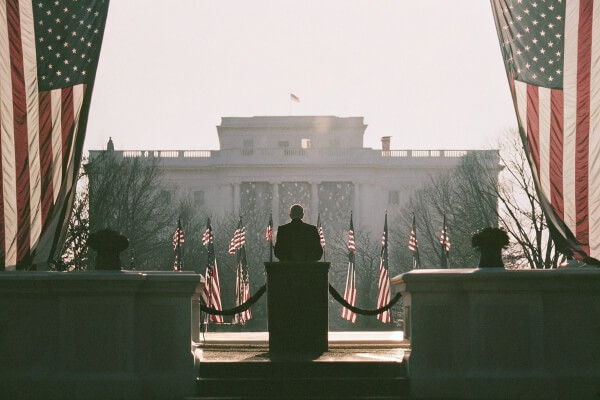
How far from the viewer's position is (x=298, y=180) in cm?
10494

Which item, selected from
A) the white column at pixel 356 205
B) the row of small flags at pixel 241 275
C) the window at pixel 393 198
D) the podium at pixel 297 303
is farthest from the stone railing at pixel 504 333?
the window at pixel 393 198

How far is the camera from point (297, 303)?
15938 millimetres

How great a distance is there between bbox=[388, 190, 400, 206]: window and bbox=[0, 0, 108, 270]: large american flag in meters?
88.0

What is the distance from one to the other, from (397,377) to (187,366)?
101 inches

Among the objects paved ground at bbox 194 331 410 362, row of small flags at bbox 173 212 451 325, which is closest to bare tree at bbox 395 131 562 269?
row of small flags at bbox 173 212 451 325

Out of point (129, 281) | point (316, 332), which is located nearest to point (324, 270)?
point (316, 332)

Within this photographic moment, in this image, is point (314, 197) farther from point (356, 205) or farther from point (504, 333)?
point (504, 333)

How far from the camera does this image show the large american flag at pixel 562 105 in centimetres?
1633

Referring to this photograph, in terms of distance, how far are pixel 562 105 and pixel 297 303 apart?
184 inches

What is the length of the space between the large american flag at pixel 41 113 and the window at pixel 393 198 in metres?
88.0

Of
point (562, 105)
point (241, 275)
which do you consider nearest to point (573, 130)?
point (562, 105)

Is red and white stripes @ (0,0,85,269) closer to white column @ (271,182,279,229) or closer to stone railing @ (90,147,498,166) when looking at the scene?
white column @ (271,182,279,229)

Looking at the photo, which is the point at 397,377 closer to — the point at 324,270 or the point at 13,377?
the point at 324,270

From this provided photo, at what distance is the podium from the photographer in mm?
15922
